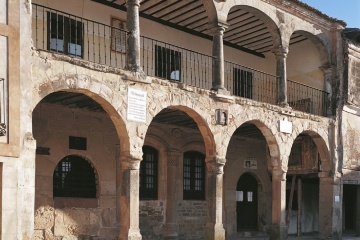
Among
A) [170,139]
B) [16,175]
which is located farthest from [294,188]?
[16,175]

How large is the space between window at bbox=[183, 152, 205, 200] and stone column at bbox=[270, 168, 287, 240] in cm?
263

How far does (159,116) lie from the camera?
13664 mm

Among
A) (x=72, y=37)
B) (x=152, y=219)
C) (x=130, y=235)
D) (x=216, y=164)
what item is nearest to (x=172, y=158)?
(x=152, y=219)

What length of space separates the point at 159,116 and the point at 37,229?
13.9 ft

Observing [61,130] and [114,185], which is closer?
[61,130]

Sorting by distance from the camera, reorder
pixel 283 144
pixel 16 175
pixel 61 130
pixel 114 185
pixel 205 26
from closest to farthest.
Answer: pixel 16 175 < pixel 61 130 < pixel 114 185 < pixel 283 144 < pixel 205 26

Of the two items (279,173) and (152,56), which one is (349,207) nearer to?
(279,173)

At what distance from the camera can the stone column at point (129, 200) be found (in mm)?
10148

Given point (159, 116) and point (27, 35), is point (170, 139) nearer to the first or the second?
point (159, 116)

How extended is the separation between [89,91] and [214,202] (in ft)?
14.1

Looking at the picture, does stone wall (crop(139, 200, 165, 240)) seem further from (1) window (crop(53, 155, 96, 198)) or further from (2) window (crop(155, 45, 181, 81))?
(2) window (crop(155, 45, 181, 81))

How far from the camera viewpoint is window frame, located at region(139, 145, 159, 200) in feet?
46.5

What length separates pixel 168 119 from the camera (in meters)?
14.1

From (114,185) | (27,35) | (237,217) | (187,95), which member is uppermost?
(27,35)
